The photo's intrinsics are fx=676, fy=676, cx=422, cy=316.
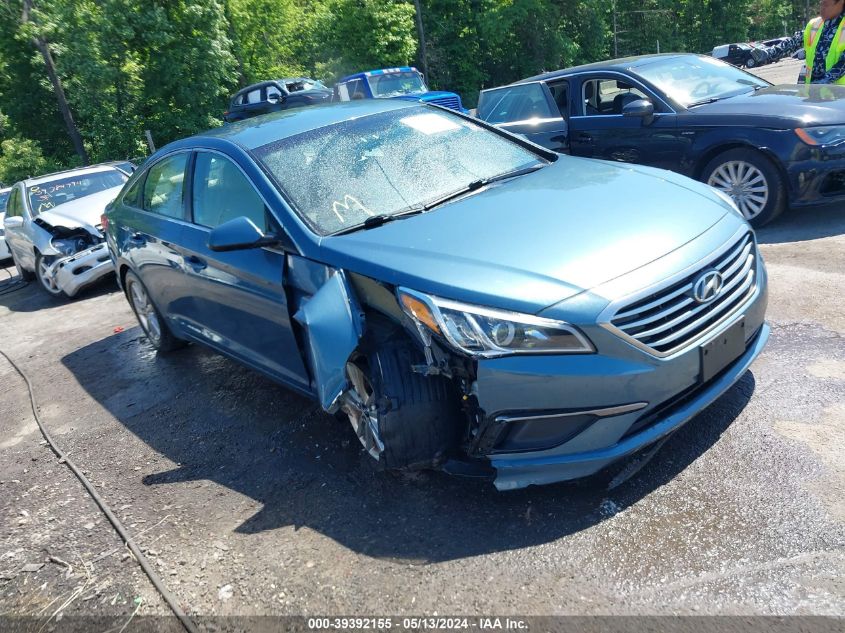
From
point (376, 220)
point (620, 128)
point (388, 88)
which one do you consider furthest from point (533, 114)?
point (388, 88)

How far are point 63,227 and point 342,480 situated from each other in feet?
23.3

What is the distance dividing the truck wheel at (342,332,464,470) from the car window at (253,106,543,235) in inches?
29.7

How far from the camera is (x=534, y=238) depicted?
9.60ft

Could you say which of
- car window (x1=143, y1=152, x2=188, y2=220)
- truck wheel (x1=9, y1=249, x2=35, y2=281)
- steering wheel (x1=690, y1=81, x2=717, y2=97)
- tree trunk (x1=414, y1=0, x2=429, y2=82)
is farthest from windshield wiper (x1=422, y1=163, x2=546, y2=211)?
tree trunk (x1=414, y1=0, x2=429, y2=82)

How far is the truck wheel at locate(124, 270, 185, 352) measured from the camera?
17.7 ft

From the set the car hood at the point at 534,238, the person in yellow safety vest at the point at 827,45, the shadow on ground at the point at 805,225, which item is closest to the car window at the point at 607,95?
the shadow on ground at the point at 805,225

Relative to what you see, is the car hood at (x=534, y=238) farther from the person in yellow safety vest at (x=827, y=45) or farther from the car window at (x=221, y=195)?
the person in yellow safety vest at (x=827, y=45)

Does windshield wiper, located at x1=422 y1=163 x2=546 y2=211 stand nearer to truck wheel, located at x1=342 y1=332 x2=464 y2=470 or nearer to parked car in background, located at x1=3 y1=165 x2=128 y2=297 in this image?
truck wheel, located at x1=342 y1=332 x2=464 y2=470

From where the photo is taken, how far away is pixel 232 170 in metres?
3.85

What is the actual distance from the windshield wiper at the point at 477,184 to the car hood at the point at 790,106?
279 centimetres

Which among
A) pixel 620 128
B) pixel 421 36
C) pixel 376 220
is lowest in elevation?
pixel 620 128

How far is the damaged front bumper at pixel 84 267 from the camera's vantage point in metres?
8.32

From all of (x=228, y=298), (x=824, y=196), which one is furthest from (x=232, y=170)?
(x=824, y=196)

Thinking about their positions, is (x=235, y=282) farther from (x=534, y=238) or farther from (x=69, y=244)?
(x=69, y=244)
